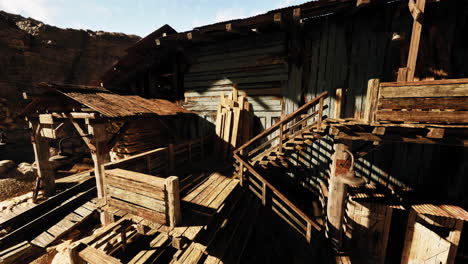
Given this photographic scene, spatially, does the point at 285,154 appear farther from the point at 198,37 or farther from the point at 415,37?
the point at 198,37

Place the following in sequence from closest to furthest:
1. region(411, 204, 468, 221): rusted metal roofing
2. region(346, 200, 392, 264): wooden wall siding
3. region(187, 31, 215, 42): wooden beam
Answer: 1. region(411, 204, 468, 221): rusted metal roofing
2. region(346, 200, 392, 264): wooden wall siding
3. region(187, 31, 215, 42): wooden beam

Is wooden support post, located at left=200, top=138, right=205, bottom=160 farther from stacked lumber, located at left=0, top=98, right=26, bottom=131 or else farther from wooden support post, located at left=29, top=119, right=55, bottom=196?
stacked lumber, located at left=0, top=98, right=26, bottom=131

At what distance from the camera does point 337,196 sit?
4.91 meters

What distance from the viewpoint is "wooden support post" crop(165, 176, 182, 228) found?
3859mm

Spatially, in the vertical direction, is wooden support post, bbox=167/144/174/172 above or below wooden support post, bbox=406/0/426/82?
below

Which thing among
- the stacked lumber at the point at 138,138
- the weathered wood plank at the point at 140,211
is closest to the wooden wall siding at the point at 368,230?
the weathered wood plank at the point at 140,211

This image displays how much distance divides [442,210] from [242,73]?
318 inches

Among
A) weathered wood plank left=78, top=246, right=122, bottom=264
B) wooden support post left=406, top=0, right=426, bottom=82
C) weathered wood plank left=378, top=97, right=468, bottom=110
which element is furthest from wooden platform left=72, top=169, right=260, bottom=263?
wooden support post left=406, top=0, right=426, bottom=82

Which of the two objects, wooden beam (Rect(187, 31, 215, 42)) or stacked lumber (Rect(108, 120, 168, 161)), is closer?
wooden beam (Rect(187, 31, 215, 42))

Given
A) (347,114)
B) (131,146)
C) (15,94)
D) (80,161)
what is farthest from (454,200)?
(15,94)

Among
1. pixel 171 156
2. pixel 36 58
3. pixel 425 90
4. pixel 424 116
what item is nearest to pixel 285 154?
pixel 424 116

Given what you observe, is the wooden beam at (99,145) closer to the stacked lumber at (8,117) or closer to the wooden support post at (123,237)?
the wooden support post at (123,237)

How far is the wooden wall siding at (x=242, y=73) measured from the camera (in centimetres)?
750

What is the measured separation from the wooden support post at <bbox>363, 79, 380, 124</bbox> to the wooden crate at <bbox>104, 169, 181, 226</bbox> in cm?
455
